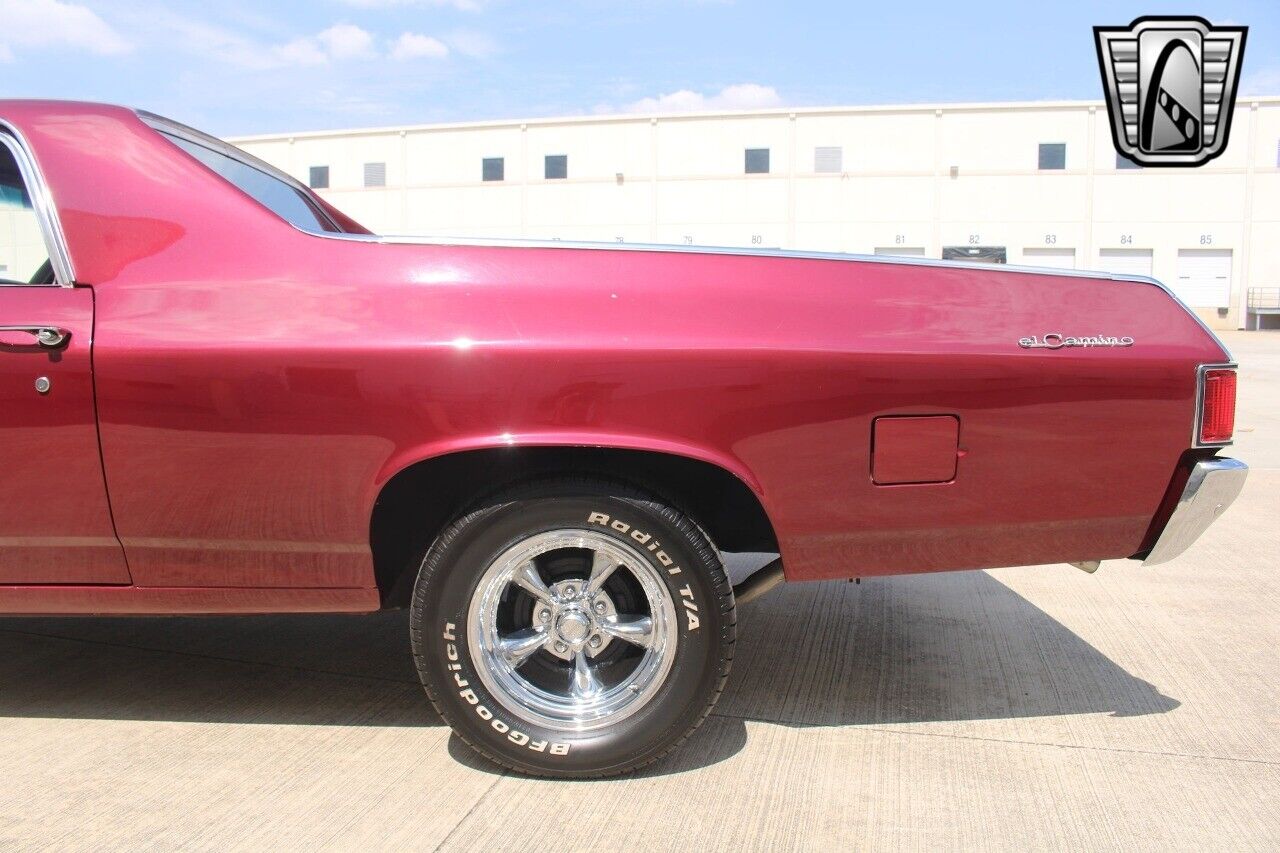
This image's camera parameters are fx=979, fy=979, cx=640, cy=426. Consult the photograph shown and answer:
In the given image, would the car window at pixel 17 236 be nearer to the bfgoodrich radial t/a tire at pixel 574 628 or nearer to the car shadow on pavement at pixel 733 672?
the car shadow on pavement at pixel 733 672

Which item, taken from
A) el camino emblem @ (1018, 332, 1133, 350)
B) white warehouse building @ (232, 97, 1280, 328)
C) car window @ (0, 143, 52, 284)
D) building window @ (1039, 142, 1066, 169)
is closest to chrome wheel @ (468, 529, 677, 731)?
el camino emblem @ (1018, 332, 1133, 350)

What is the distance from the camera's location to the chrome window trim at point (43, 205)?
2.49 metres

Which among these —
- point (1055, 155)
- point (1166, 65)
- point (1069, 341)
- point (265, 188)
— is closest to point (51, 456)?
point (265, 188)

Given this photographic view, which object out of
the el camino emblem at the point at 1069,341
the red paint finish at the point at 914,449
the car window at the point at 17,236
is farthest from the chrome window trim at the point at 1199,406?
the car window at the point at 17,236

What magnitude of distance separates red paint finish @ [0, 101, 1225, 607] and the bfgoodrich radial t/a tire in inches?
8.0

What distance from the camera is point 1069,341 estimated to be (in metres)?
2.53

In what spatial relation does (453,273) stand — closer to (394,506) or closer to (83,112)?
(394,506)

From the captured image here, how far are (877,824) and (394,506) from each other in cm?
147

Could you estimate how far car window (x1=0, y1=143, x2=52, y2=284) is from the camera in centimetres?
277

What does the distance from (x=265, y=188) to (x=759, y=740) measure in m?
2.22

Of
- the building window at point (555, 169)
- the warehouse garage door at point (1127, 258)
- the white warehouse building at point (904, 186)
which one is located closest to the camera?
the white warehouse building at point (904, 186)

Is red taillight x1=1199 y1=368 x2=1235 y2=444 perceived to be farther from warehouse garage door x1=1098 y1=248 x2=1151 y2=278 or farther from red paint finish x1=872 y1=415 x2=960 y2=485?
warehouse garage door x1=1098 y1=248 x2=1151 y2=278

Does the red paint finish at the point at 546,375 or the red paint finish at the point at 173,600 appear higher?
the red paint finish at the point at 546,375

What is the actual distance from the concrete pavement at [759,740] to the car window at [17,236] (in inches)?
51.8
